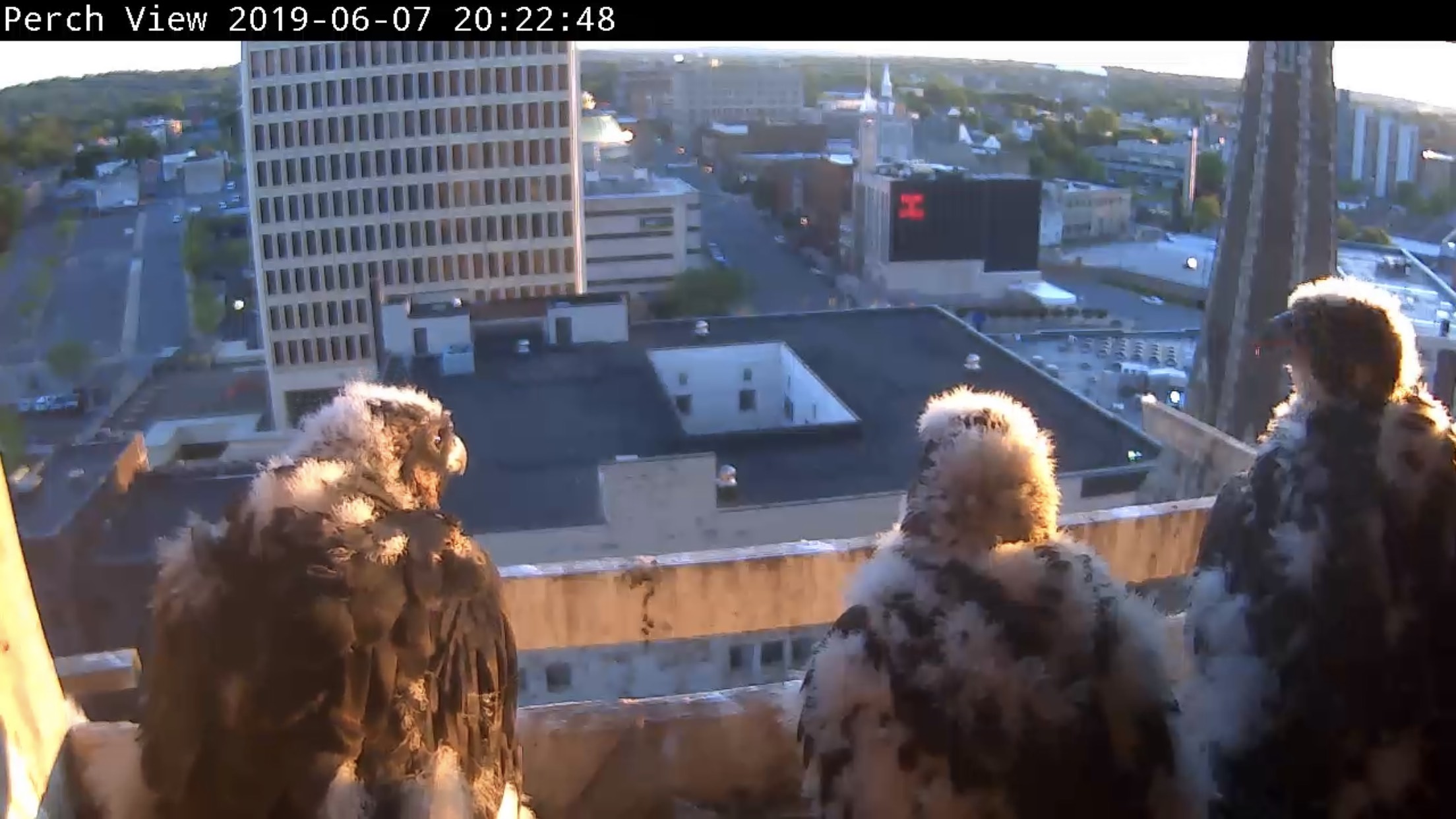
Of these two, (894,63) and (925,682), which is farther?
(894,63)

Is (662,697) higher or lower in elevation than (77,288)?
higher

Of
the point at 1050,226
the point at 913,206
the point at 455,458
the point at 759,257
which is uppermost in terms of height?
the point at 455,458

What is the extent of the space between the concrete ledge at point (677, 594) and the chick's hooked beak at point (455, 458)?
97 cm

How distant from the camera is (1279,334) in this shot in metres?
1.82

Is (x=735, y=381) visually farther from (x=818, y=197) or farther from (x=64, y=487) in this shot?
(x=818, y=197)

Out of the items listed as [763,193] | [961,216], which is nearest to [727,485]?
[961,216]

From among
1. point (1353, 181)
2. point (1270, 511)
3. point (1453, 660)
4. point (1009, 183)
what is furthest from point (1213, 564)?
point (1009, 183)

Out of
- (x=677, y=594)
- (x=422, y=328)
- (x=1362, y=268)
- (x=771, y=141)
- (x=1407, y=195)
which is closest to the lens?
(x=677, y=594)

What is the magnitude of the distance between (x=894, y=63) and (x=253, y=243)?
18.2 metres

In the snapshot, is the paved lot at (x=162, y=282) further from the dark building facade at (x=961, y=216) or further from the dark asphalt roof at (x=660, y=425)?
the dark building facade at (x=961, y=216)

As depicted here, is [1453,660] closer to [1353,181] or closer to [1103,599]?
[1103,599]

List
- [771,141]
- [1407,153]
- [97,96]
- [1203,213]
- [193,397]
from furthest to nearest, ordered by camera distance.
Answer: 1. [771,141]
2. [1203,213]
3. [193,397]
4. [1407,153]
5. [97,96]

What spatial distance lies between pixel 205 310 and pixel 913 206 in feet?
39.5

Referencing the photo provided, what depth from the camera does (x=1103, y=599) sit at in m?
1.51
